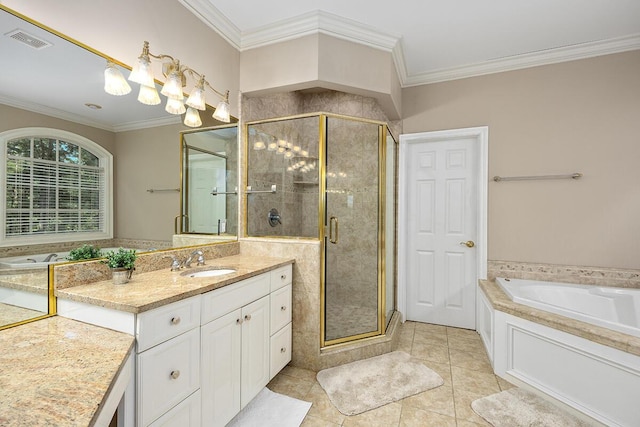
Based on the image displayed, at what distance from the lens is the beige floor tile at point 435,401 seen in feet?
5.98

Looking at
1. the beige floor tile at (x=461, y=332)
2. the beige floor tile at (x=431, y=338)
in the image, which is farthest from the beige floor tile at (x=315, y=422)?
the beige floor tile at (x=461, y=332)

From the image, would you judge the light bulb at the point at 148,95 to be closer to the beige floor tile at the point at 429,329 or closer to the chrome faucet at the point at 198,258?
the chrome faucet at the point at 198,258

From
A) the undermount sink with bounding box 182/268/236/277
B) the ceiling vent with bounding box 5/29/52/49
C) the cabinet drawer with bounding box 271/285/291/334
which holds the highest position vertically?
the ceiling vent with bounding box 5/29/52/49

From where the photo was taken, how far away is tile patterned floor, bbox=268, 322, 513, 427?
5.67ft

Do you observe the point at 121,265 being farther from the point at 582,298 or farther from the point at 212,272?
the point at 582,298

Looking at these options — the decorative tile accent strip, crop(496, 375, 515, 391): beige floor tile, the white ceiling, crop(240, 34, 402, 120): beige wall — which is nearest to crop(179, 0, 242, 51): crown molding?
the white ceiling

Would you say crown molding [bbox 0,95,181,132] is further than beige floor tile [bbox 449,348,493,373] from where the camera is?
No

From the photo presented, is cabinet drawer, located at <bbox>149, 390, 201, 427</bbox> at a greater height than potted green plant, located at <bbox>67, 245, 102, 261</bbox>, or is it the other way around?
potted green plant, located at <bbox>67, 245, 102, 261</bbox>

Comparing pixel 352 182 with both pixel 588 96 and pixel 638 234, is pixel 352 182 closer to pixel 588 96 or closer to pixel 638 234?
pixel 588 96

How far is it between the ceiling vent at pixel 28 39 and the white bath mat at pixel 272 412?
2126mm

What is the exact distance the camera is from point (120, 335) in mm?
1131

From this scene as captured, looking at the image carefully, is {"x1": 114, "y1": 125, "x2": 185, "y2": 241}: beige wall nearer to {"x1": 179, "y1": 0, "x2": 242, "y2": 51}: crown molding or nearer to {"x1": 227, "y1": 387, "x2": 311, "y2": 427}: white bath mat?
{"x1": 179, "y1": 0, "x2": 242, "y2": 51}: crown molding

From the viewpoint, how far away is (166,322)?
124 centimetres

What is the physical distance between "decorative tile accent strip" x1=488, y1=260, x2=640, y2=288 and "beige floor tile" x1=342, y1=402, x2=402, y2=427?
1.74m
